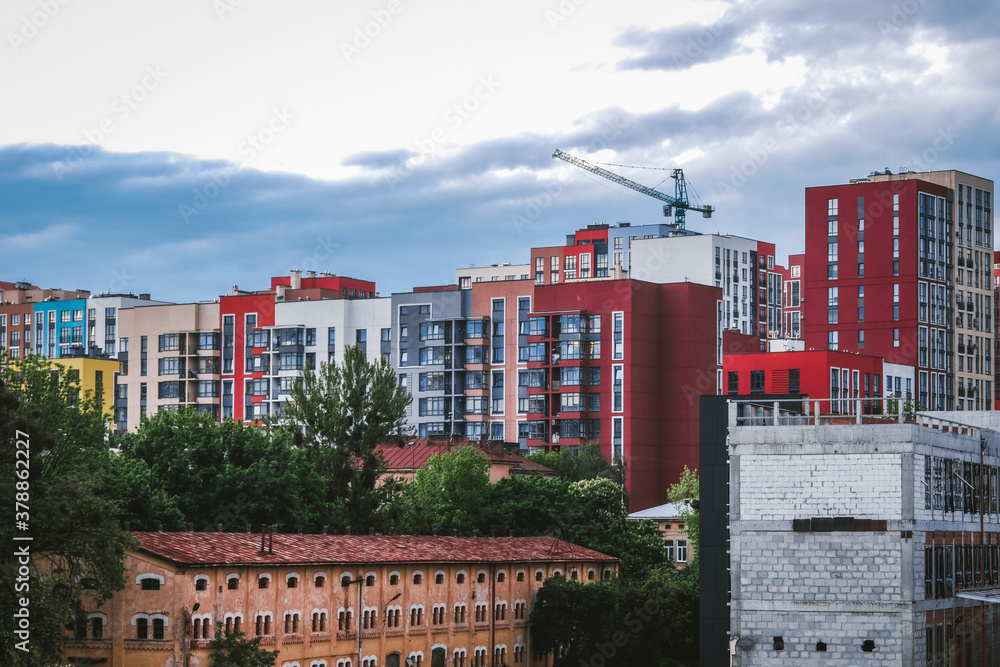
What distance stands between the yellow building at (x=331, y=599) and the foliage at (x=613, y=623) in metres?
1.36

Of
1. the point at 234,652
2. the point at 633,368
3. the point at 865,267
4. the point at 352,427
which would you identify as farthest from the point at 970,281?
the point at 234,652

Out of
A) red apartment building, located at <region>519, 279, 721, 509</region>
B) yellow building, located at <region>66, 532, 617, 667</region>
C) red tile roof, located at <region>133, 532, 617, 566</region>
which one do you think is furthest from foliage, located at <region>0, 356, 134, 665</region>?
red apartment building, located at <region>519, 279, 721, 509</region>

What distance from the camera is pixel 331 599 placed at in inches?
2392

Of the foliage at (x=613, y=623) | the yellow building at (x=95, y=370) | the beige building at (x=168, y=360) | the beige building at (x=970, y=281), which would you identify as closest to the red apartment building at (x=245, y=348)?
the beige building at (x=168, y=360)

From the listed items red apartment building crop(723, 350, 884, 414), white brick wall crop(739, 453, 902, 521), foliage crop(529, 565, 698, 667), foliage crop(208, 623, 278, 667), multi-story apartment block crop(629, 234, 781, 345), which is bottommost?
foliage crop(529, 565, 698, 667)

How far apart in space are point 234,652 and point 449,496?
40445 millimetres

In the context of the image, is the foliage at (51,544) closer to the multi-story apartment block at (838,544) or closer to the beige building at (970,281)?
the multi-story apartment block at (838,544)

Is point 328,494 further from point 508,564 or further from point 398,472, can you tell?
point 398,472

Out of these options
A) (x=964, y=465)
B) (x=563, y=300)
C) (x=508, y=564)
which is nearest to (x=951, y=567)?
(x=964, y=465)

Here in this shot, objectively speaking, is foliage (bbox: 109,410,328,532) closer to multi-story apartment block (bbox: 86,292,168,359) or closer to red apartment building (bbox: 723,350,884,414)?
red apartment building (bbox: 723,350,884,414)

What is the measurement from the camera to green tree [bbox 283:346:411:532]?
288 ft

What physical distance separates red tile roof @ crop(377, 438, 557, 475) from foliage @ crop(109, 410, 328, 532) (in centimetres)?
3304

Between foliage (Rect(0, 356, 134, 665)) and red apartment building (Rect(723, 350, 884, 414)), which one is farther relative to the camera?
red apartment building (Rect(723, 350, 884, 414))

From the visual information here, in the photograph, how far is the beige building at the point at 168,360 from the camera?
550 ft
